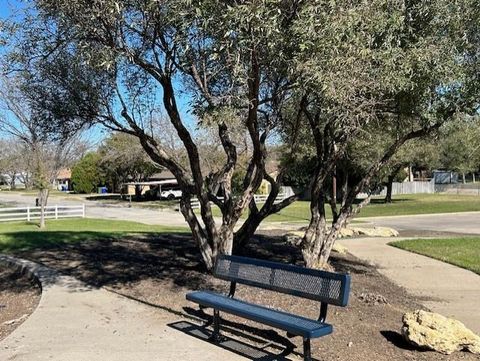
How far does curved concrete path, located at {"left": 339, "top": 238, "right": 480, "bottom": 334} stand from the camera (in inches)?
305

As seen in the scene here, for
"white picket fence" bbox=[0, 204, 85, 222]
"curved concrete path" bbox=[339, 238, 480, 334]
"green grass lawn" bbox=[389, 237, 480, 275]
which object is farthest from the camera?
"white picket fence" bbox=[0, 204, 85, 222]

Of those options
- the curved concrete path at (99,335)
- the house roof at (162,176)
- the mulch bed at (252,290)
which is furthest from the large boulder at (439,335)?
the house roof at (162,176)

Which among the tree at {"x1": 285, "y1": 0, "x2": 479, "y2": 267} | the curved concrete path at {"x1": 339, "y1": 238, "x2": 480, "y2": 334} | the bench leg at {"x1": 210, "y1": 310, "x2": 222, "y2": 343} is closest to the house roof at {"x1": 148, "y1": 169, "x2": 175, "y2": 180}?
the curved concrete path at {"x1": 339, "y1": 238, "x2": 480, "y2": 334}

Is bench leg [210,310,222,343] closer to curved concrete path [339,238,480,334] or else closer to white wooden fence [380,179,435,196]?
curved concrete path [339,238,480,334]

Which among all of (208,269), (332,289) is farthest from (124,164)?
(332,289)

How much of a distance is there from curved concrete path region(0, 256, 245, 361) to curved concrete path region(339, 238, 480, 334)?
3.61 meters

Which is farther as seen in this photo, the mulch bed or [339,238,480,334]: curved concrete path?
[339,238,480,334]: curved concrete path

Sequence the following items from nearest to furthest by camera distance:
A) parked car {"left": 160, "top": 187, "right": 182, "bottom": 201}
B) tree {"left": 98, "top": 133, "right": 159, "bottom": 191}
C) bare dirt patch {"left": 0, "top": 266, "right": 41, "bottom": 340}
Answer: bare dirt patch {"left": 0, "top": 266, "right": 41, "bottom": 340}
tree {"left": 98, "top": 133, "right": 159, "bottom": 191}
parked car {"left": 160, "top": 187, "right": 182, "bottom": 201}

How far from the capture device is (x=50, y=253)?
1245cm

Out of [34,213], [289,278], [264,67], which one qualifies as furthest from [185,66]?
[34,213]

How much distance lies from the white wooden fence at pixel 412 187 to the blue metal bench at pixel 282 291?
61.1 meters

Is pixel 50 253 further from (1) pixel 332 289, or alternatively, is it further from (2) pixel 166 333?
(1) pixel 332 289

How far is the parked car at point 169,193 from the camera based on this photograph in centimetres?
5981

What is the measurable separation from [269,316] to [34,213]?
88.9 ft
